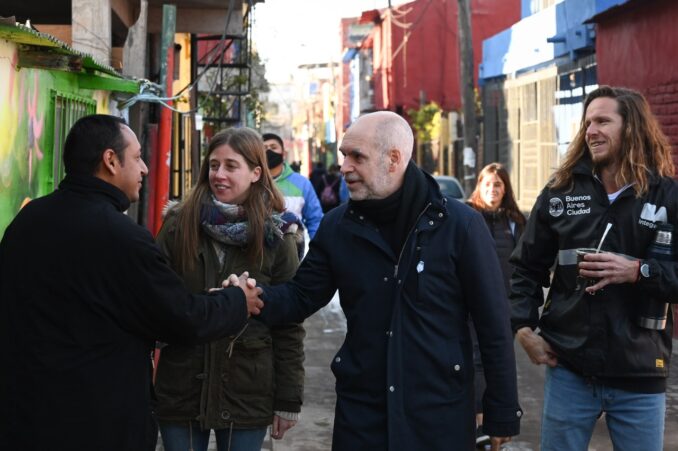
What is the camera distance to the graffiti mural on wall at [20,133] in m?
6.05

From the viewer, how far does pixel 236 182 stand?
4.70m

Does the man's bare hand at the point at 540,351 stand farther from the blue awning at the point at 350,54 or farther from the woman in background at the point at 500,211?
the blue awning at the point at 350,54

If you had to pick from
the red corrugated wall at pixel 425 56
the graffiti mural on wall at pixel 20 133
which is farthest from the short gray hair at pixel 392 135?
the red corrugated wall at pixel 425 56

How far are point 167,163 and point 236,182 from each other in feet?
23.7

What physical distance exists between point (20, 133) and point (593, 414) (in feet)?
12.1

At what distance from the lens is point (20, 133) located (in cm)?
647

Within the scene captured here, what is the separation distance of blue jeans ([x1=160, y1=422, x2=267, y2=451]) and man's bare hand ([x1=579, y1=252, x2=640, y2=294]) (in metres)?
1.49

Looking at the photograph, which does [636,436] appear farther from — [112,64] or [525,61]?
[525,61]

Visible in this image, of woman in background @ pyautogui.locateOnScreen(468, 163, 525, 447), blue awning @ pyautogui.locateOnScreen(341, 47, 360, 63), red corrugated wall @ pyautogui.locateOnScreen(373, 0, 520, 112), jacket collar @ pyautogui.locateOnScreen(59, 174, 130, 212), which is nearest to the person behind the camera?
jacket collar @ pyautogui.locateOnScreen(59, 174, 130, 212)

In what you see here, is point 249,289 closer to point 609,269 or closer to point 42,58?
point 609,269

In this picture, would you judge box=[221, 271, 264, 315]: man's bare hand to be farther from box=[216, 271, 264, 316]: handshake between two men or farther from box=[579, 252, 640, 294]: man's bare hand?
box=[579, 252, 640, 294]: man's bare hand

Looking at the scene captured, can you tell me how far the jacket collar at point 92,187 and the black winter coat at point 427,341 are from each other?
92 centimetres

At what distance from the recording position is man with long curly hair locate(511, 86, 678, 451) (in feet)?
14.6

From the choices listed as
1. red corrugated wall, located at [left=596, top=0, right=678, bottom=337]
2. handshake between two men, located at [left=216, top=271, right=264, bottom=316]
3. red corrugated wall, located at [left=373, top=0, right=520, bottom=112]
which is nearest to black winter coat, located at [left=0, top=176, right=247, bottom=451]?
handshake between two men, located at [left=216, top=271, right=264, bottom=316]
